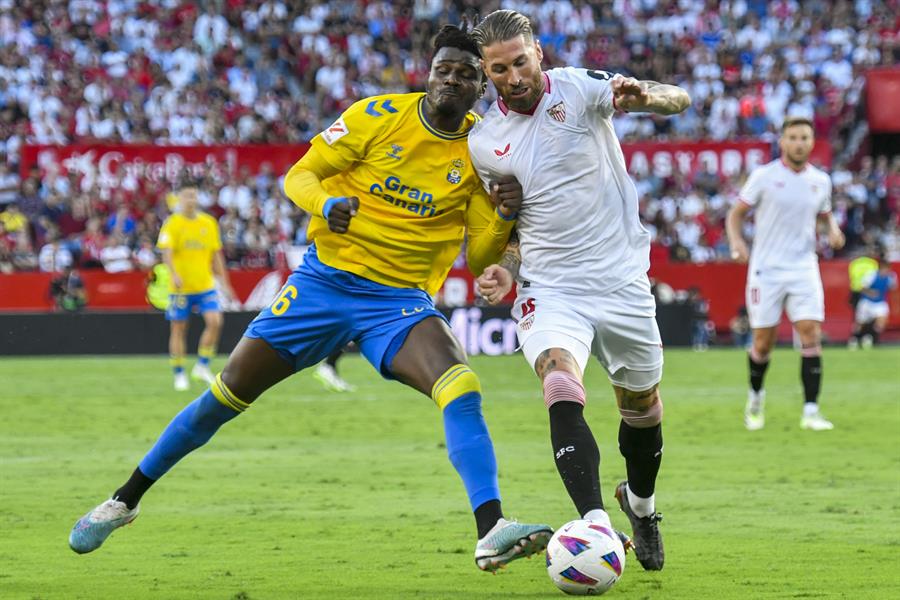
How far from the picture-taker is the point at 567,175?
21.2ft

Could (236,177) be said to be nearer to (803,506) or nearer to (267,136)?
(267,136)

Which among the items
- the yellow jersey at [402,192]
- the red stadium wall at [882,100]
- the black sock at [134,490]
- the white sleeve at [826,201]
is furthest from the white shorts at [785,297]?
the red stadium wall at [882,100]

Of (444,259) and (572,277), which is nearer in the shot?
(572,277)

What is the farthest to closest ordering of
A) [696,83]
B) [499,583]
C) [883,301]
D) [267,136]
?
[696,83] < [267,136] < [883,301] < [499,583]

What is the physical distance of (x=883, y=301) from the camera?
90.8 feet

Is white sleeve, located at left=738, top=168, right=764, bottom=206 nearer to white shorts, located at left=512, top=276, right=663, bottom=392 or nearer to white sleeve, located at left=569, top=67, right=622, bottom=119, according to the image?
white shorts, located at left=512, top=276, right=663, bottom=392

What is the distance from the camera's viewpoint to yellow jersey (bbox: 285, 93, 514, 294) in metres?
6.67

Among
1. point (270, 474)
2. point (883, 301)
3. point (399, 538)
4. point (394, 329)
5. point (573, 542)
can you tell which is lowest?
point (883, 301)

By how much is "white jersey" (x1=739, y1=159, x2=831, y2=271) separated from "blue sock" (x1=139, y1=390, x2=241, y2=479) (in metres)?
7.51

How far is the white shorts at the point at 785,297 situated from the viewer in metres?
13.1

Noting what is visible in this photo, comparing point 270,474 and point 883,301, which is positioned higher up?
point 270,474

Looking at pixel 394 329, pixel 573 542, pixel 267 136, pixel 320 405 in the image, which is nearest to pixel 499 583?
pixel 573 542

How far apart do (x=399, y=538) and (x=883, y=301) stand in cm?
2174

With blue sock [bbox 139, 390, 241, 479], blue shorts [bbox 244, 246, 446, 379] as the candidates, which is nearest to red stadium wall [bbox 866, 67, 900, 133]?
blue shorts [bbox 244, 246, 446, 379]
